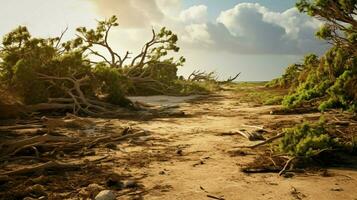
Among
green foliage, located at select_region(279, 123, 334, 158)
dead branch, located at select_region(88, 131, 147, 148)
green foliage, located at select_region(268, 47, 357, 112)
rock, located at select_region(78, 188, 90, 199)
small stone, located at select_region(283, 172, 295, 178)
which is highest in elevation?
green foliage, located at select_region(268, 47, 357, 112)

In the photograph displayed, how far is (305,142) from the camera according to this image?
6.29 m

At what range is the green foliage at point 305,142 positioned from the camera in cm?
623

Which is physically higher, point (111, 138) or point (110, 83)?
point (110, 83)

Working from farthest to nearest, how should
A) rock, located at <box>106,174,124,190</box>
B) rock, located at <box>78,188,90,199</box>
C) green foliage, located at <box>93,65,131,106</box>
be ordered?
green foliage, located at <box>93,65,131,106</box>
rock, located at <box>106,174,124,190</box>
rock, located at <box>78,188,90,199</box>

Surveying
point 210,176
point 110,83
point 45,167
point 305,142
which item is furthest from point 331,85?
point 45,167

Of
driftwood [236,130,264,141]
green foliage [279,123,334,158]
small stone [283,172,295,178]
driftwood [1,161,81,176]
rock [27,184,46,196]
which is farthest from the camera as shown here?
driftwood [236,130,264,141]

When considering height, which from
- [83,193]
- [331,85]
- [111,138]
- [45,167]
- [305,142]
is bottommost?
[83,193]

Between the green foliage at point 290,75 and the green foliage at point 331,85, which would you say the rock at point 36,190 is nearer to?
the green foliage at point 331,85

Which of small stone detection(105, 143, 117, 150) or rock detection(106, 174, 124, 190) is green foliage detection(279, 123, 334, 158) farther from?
small stone detection(105, 143, 117, 150)

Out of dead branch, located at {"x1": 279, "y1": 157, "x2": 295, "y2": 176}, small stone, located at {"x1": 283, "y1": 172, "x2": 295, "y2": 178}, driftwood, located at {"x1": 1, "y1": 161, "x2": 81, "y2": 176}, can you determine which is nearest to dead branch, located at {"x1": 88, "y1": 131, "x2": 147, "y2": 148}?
driftwood, located at {"x1": 1, "y1": 161, "x2": 81, "y2": 176}

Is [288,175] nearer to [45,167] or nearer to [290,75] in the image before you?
[45,167]

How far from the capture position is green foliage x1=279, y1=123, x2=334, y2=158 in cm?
623

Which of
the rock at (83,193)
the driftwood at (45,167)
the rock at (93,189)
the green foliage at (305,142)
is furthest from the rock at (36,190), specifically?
the green foliage at (305,142)

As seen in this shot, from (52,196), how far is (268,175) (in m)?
3.08
